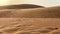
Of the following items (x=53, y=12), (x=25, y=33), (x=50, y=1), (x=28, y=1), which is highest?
(x=28, y=1)

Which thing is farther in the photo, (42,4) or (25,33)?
(42,4)

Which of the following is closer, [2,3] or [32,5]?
[32,5]

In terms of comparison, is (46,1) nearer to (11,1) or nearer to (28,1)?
(28,1)

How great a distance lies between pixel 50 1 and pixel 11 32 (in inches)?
49.2

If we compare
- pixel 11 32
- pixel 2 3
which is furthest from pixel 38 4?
pixel 11 32

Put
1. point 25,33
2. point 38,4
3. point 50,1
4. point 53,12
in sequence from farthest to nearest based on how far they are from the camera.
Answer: point 38,4, point 50,1, point 53,12, point 25,33

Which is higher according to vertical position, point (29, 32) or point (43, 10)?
point (43, 10)

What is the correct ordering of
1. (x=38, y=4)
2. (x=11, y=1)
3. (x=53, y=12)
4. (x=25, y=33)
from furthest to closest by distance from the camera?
1. (x=11, y=1)
2. (x=38, y=4)
3. (x=53, y=12)
4. (x=25, y=33)

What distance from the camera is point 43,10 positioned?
3.94 feet

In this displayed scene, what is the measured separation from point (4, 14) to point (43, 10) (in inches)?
17.3

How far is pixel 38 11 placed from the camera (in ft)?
3.93

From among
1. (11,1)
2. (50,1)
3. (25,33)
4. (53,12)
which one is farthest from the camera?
(11,1)

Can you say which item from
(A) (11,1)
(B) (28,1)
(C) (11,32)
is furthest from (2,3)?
(C) (11,32)

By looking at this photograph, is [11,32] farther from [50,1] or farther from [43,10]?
[50,1]
